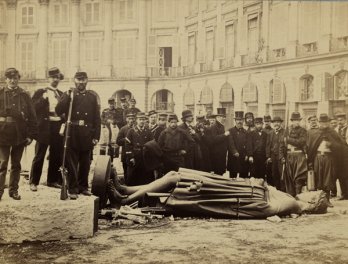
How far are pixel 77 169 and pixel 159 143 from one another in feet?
6.93

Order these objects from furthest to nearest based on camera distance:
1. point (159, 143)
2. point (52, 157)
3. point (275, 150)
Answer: point (275, 150), point (159, 143), point (52, 157)

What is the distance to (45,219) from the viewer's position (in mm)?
4266

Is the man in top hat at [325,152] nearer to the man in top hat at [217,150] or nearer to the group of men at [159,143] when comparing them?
the group of men at [159,143]

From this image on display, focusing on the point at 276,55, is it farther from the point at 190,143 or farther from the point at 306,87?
the point at 190,143

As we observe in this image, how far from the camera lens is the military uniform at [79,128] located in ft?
16.8

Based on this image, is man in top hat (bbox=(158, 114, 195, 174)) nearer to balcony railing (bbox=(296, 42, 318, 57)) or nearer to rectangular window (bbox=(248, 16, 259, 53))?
balcony railing (bbox=(296, 42, 318, 57))

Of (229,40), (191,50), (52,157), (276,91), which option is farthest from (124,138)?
(191,50)

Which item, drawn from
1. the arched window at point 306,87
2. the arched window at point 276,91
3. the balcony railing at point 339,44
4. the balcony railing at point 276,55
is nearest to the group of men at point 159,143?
the balcony railing at point 339,44

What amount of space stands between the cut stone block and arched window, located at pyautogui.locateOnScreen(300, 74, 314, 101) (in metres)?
9.42

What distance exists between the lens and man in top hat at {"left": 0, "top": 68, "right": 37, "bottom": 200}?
15.0ft

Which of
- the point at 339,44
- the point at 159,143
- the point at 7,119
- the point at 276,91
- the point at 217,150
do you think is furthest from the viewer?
the point at 276,91

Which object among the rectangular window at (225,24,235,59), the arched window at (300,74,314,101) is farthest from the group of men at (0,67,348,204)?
the rectangular window at (225,24,235,59)

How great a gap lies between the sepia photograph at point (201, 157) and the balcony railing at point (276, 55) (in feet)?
0.12

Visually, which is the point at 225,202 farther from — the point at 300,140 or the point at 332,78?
the point at 332,78
